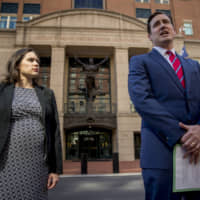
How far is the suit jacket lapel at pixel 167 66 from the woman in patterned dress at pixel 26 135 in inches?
48.1

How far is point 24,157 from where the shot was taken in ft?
5.38

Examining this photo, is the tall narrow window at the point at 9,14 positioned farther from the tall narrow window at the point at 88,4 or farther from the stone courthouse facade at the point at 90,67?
the tall narrow window at the point at 88,4

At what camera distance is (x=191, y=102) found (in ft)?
4.63

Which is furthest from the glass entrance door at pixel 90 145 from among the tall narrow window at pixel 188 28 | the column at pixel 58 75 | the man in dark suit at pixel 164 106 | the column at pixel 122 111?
the tall narrow window at pixel 188 28

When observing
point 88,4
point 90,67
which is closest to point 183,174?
point 90,67

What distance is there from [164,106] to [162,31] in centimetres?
74

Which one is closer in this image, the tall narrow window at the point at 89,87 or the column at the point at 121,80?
the column at the point at 121,80

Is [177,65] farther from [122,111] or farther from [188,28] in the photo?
[188,28]

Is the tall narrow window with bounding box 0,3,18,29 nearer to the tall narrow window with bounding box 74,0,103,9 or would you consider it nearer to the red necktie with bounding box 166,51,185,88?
the tall narrow window with bounding box 74,0,103,9

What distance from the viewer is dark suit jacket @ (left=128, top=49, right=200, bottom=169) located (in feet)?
4.31

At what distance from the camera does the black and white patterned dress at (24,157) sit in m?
1.58

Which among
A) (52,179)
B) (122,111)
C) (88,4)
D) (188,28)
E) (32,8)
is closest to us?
(52,179)

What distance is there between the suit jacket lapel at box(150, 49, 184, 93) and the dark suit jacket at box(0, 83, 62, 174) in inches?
47.8

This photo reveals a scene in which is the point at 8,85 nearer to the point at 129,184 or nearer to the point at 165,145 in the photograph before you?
the point at 165,145
